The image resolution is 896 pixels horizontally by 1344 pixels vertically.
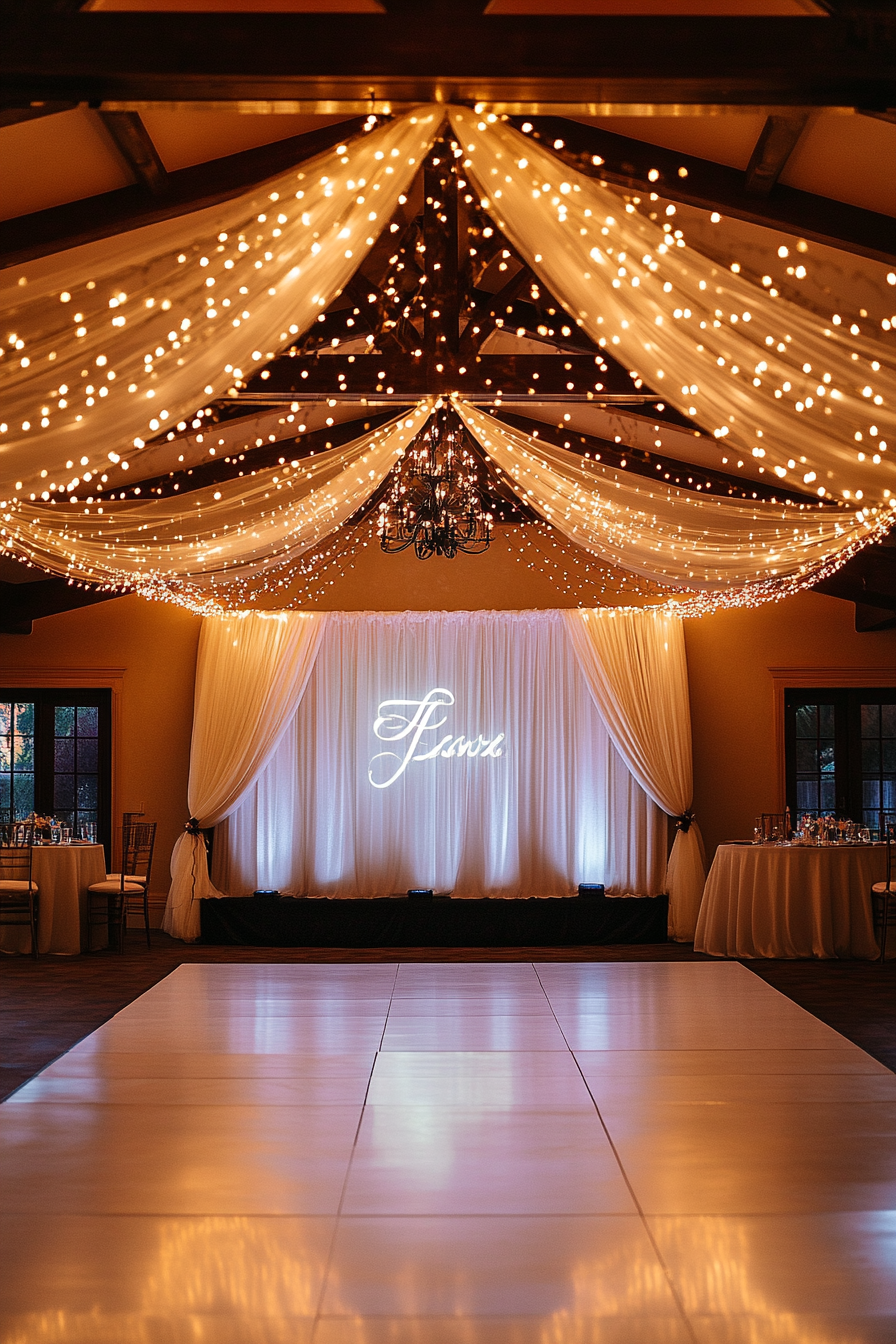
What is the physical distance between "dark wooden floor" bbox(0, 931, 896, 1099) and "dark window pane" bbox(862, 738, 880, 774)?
103 inches

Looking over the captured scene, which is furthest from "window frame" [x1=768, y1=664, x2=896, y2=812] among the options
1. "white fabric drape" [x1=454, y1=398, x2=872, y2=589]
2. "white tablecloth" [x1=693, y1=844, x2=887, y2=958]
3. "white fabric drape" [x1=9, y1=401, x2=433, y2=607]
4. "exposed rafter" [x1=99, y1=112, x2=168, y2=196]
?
"exposed rafter" [x1=99, y1=112, x2=168, y2=196]

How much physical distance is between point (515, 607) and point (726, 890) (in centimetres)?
331

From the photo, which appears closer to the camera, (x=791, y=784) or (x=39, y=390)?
(x=39, y=390)

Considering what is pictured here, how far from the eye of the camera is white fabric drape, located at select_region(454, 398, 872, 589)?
20.3ft

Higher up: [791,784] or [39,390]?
[39,390]

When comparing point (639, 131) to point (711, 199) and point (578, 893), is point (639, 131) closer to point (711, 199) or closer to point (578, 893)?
point (711, 199)

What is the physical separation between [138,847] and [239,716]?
56.2 inches

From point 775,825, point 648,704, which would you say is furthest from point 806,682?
point 648,704

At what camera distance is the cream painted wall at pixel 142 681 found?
11.1 m

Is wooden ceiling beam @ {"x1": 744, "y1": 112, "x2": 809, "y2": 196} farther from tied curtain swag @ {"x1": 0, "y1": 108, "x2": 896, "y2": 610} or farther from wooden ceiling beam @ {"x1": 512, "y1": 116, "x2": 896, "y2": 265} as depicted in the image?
tied curtain swag @ {"x1": 0, "y1": 108, "x2": 896, "y2": 610}

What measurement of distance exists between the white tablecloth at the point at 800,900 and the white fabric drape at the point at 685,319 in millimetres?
4977

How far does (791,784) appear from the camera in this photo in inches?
436

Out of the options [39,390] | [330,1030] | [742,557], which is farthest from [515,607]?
[39,390]

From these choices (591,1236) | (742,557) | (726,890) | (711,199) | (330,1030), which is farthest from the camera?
(726,890)
